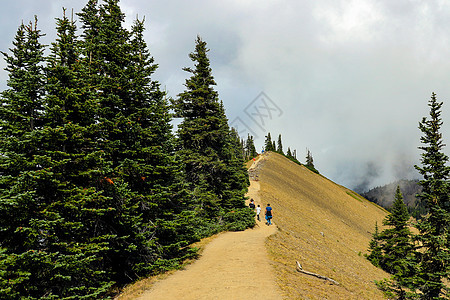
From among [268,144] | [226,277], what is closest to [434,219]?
[226,277]

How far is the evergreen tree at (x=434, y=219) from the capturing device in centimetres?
1356

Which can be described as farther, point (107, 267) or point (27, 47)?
point (107, 267)

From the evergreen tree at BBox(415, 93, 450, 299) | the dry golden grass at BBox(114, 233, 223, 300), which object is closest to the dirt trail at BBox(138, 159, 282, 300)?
the dry golden grass at BBox(114, 233, 223, 300)

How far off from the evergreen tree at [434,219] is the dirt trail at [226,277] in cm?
943

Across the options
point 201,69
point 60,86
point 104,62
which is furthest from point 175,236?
point 201,69

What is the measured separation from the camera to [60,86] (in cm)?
1041

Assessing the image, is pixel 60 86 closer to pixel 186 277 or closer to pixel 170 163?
pixel 170 163

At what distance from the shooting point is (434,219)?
14.4 metres

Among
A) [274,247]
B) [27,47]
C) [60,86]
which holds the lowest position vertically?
[274,247]

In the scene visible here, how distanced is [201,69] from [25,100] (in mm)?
16456

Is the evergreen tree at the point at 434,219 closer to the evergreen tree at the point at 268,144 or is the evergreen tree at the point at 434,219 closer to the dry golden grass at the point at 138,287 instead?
the dry golden grass at the point at 138,287

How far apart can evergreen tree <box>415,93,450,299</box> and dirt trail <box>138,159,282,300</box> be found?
9427 mm

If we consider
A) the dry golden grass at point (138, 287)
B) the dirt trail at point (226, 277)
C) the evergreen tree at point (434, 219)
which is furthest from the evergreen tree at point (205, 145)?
the evergreen tree at point (434, 219)

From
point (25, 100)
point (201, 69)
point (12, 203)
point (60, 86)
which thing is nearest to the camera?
point (12, 203)
